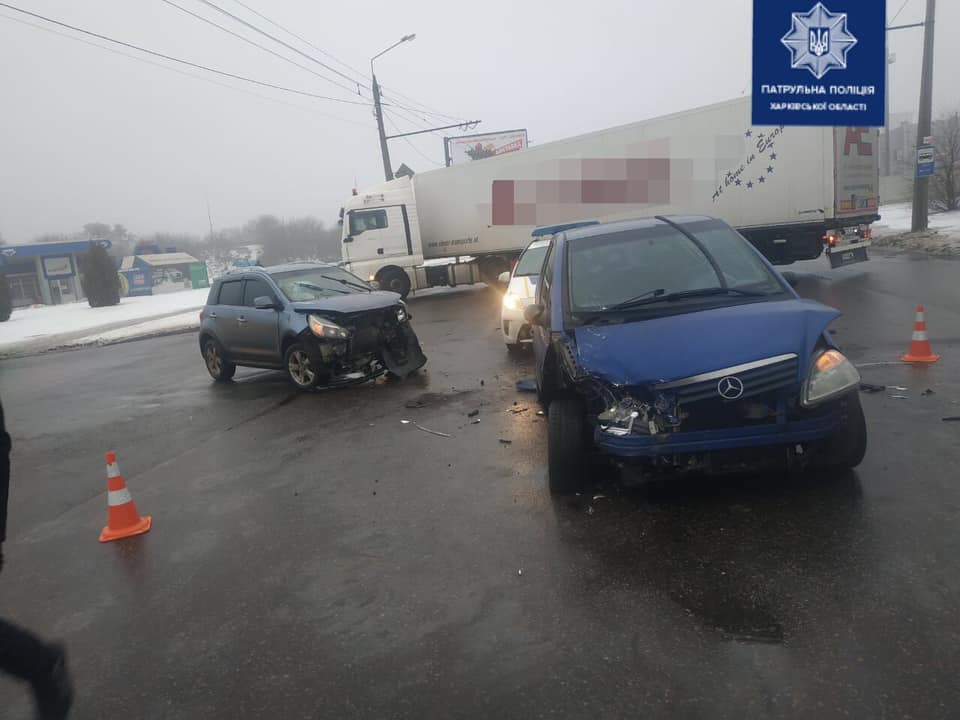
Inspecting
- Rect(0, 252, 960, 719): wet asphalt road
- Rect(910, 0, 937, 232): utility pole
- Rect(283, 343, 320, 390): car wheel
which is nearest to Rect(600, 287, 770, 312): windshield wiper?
Rect(0, 252, 960, 719): wet asphalt road

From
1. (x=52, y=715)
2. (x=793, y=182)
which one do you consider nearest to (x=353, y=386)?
(x=52, y=715)

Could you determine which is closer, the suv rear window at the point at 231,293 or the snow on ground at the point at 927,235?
the suv rear window at the point at 231,293

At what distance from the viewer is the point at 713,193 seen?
664 inches

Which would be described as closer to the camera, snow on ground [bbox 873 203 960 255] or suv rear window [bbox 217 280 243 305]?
suv rear window [bbox 217 280 243 305]

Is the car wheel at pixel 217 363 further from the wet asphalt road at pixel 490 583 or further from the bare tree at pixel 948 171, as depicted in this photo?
the bare tree at pixel 948 171

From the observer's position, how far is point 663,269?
507 centimetres

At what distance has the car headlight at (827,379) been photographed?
12.3 ft

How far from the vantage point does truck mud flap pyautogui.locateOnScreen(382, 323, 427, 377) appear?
30.0ft

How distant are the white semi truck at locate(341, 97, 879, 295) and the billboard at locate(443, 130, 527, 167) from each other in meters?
29.3

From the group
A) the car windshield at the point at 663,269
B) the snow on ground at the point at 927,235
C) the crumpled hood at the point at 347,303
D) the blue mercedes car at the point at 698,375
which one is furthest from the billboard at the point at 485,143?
the blue mercedes car at the point at 698,375

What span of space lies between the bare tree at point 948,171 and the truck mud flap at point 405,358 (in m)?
28.8

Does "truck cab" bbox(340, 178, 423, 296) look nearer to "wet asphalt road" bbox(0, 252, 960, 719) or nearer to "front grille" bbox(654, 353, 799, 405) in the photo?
"wet asphalt road" bbox(0, 252, 960, 719)

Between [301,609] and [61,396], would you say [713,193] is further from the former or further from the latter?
[301,609]

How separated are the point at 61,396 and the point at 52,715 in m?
10.3
